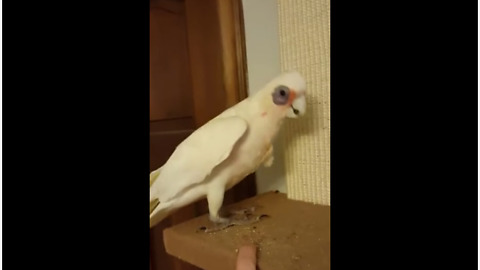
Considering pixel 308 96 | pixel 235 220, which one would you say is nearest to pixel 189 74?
pixel 308 96

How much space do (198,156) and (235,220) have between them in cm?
20

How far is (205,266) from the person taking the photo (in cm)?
77

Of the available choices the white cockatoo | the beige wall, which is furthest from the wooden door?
the white cockatoo

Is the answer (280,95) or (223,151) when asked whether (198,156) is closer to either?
(223,151)

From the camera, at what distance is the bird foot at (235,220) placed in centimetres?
88

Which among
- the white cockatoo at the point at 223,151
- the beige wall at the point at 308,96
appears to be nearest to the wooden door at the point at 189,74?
the beige wall at the point at 308,96

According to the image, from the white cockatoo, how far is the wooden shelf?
0.07 meters

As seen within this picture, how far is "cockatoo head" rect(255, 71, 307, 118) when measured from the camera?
2.85 ft

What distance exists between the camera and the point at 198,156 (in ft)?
2.76

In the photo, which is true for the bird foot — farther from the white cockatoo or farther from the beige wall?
the beige wall

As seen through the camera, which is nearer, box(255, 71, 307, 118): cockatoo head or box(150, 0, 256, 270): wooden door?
box(255, 71, 307, 118): cockatoo head
